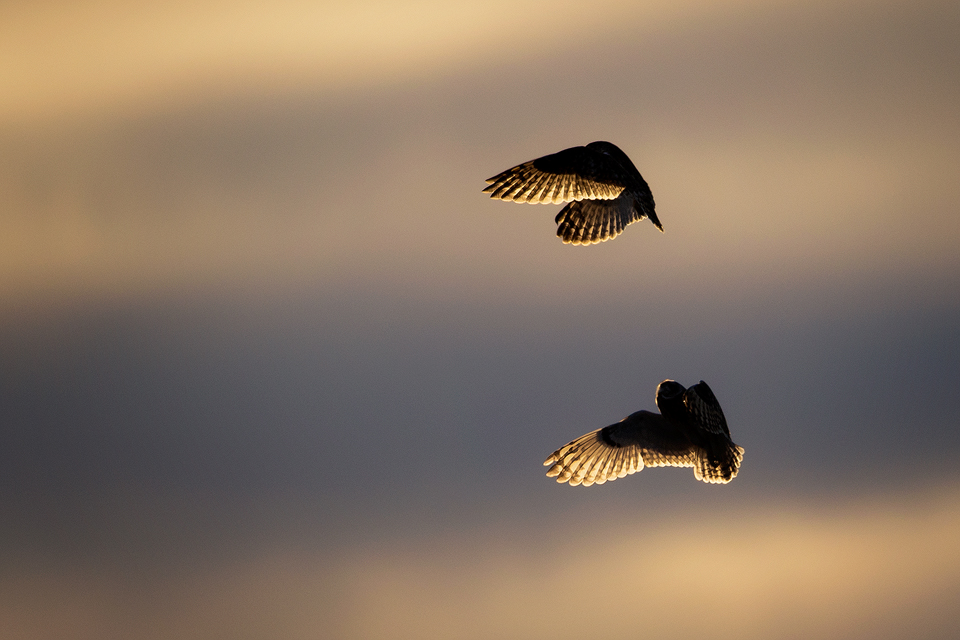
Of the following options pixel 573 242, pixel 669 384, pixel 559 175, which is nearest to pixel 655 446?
pixel 669 384

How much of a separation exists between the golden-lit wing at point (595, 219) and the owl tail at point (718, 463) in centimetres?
300

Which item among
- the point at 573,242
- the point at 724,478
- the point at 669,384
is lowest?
the point at 724,478

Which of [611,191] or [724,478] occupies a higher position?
[611,191]

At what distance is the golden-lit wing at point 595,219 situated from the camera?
12.0 metres

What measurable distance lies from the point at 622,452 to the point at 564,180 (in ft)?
12.1

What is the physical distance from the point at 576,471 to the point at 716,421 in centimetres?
207

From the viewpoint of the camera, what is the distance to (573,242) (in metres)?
12.2

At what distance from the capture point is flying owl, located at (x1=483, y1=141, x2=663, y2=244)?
11.3 meters

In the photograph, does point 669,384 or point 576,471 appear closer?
point 669,384

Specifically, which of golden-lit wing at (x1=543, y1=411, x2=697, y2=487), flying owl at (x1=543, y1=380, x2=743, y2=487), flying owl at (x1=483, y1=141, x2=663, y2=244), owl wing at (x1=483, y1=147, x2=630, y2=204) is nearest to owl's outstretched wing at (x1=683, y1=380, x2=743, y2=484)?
flying owl at (x1=543, y1=380, x2=743, y2=487)

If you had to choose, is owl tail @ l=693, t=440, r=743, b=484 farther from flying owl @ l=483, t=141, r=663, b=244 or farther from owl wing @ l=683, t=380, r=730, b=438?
flying owl @ l=483, t=141, r=663, b=244

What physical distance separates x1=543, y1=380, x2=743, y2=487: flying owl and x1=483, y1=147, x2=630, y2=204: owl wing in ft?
8.45

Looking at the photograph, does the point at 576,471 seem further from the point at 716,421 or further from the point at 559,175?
the point at 559,175

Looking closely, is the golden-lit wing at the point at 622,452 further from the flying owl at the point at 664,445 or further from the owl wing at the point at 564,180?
the owl wing at the point at 564,180
